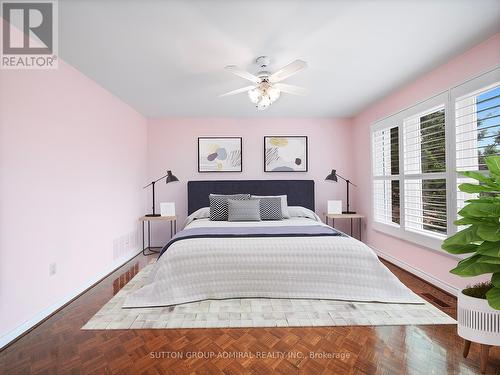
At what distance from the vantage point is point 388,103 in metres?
3.50

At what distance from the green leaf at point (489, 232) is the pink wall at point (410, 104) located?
1358 mm

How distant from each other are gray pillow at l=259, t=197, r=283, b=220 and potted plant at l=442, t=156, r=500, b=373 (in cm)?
226

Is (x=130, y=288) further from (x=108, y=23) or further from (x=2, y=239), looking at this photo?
(x=108, y=23)

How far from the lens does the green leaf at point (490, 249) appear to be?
1.31 m

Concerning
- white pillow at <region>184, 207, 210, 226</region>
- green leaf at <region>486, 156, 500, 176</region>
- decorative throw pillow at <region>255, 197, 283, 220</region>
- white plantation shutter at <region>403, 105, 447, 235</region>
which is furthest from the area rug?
white pillow at <region>184, 207, 210, 226</region>

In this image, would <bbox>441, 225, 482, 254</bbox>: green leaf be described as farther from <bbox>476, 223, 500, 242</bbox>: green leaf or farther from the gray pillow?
the gray pillow

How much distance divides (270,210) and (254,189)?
0.78 m

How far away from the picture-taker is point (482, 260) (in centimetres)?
137

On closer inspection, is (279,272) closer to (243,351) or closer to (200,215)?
(243,351)

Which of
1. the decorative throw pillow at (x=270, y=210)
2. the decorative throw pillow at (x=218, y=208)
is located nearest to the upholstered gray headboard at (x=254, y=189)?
the decorative throw pillow at (x=218, y=208)

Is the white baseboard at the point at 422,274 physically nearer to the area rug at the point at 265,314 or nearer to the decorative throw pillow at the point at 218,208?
the area rug at the point at 265,314

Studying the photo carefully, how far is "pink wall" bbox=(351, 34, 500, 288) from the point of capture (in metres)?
2.22

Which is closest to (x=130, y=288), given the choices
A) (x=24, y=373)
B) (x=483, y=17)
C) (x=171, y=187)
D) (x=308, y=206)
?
(x=24, y=373)

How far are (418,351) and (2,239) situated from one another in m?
3.09
